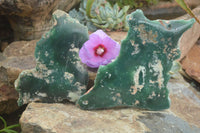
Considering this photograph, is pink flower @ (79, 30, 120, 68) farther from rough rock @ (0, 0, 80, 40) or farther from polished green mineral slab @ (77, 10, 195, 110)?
rough rock @ (0, 0, 80, 40)

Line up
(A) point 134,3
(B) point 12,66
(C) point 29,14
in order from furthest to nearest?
1. (A) point 134,3
2. (C) point 29,14
3. (B) point 12,66

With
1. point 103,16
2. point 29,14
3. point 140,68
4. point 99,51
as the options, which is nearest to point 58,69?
point 99,51

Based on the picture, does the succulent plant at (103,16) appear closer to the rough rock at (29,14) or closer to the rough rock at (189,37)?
the rough rock at (29,14)

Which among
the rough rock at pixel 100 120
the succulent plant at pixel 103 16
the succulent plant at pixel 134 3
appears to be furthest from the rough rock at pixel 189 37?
the rough rock at pixel 100 120

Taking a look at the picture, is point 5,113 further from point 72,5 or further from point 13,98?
point 72,5

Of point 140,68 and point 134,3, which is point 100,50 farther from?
point 134,3

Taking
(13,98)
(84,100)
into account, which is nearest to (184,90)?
(84,100)
